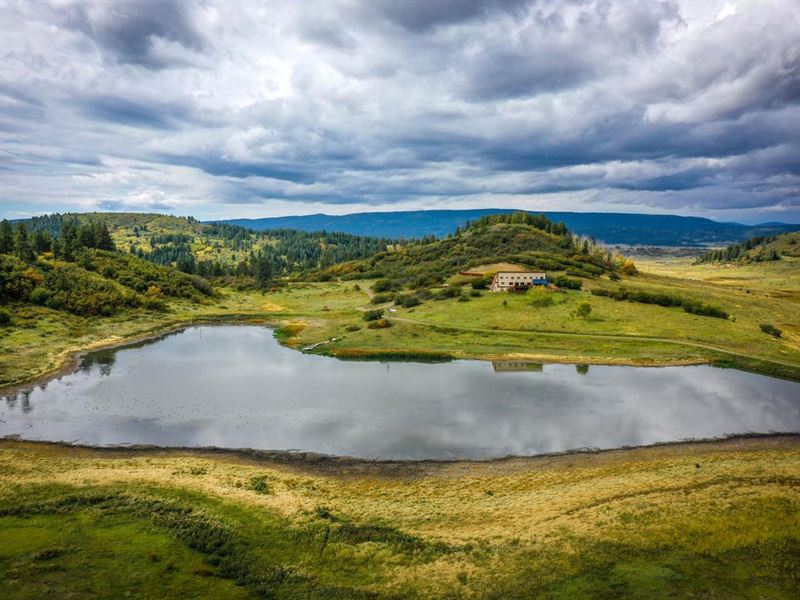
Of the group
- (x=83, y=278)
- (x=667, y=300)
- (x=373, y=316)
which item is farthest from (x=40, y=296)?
(x=667, y=300)

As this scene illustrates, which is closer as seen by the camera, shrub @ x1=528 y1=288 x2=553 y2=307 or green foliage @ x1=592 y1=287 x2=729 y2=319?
green foliage @ x1=592 y1=287 x2=729 y2=319

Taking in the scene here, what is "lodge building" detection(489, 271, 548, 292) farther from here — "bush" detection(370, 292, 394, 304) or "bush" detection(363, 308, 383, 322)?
"bush" detection(363, 308, 383, 322)

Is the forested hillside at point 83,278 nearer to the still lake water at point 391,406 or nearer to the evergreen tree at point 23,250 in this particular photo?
the evergreen tree at point 23,250

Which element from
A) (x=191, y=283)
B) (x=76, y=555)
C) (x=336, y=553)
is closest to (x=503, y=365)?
(x=336, y=553)

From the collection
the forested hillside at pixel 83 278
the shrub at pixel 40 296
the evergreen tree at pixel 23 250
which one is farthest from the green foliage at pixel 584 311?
the evergreen tree at pixel 23 250

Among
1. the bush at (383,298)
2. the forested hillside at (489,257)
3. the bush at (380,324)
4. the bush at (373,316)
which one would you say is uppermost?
the forested hillside at (489,257)

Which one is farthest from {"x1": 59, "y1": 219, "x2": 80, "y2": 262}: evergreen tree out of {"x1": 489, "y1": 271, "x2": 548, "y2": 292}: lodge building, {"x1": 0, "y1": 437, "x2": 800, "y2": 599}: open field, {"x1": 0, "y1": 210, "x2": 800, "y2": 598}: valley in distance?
{"x1": 489, "y1": 271, "x2": 548, "y2": 292}: lodge building

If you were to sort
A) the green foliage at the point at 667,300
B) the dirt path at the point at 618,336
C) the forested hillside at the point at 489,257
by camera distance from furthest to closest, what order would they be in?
the forested hillside at the point at 489,257 → the green foliage at the point at 667,300 → the dirt path at the point at 618,336
